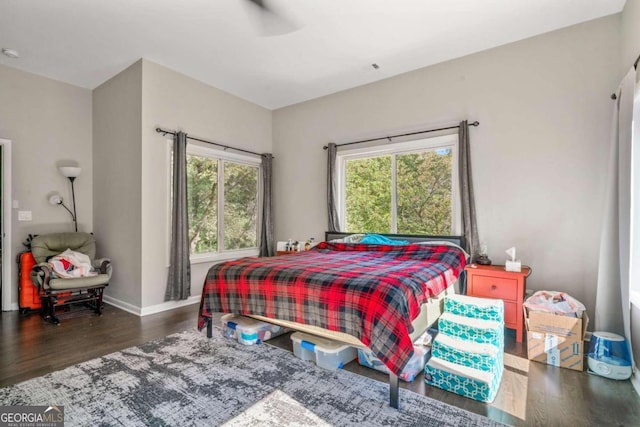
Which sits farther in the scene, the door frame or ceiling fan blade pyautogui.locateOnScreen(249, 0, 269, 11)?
the door frame

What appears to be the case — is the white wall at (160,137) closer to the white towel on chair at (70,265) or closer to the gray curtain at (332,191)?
the white towel on chair at (70,265)

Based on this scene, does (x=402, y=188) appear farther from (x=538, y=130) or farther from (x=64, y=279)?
(x=64, y=279)

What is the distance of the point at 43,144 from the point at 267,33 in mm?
3431

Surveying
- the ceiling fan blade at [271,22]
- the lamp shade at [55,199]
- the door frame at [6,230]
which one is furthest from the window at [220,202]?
the door frame at [6,230]

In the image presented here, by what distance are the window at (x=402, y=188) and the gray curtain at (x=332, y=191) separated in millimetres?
129

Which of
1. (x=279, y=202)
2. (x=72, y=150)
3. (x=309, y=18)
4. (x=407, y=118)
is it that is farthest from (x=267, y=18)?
(x=72, y=150)

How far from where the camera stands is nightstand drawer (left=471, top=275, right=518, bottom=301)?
9.73 feet

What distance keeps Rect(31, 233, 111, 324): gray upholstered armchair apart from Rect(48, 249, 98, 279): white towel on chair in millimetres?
42

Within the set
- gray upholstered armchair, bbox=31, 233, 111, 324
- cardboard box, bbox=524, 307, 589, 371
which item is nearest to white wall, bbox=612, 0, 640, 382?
cardboard box, bbox=524, 307, 589, 371

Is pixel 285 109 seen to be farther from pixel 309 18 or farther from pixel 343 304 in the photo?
pixel 343 304

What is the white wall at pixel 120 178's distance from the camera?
3.89 meters

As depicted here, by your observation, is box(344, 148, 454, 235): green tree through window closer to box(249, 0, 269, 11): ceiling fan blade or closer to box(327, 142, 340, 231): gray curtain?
box(327, 142, 340, 231): gray curtain

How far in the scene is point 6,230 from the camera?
395 cm

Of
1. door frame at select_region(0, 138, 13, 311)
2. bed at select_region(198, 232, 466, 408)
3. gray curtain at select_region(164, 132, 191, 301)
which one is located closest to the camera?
bed at select_region(198, 232, 466, 408)
